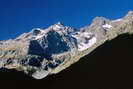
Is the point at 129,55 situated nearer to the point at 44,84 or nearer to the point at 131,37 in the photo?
the point at 131,37

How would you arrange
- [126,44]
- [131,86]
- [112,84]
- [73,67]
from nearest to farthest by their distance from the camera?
[131,86] < [112,84] < [126,44] < [73,67]

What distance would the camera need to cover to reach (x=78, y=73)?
5807 inches

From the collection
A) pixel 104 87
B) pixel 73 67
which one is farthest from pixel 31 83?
pixel 104 87

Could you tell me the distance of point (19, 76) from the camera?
166 metres

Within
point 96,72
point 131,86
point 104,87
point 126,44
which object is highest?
point 126,44

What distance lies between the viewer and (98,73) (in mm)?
134000

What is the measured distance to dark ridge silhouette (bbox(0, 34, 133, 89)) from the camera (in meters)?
124

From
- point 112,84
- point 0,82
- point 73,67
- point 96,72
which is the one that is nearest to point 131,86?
point 112,84

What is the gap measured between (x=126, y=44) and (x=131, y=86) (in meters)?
45.9

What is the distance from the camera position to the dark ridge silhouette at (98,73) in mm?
123819

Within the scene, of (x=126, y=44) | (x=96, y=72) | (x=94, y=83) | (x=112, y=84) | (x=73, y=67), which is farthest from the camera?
(x=73, y=67)

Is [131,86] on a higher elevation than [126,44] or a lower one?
lower

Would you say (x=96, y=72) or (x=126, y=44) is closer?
(x=96, y=72)

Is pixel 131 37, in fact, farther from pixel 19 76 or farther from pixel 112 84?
pixel 19 76
